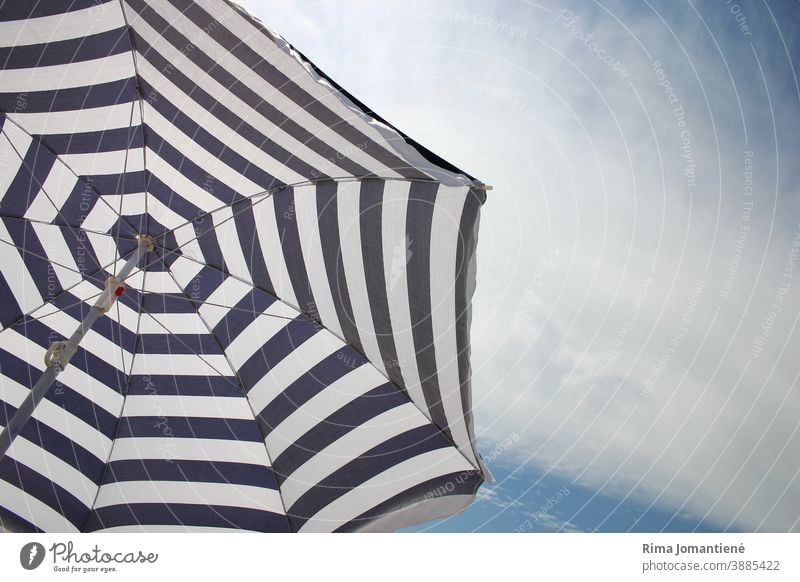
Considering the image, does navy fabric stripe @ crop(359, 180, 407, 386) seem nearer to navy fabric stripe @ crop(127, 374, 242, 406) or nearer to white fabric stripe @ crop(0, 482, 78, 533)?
navy fabric stripe @ crop(127, 374, 242, 406)

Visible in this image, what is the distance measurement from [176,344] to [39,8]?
2.27 metres

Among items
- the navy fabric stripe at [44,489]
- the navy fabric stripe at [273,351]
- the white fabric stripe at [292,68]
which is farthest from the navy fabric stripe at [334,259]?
the navy fabric stripe at [44,489]

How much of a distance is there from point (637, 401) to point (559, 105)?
8.75ft

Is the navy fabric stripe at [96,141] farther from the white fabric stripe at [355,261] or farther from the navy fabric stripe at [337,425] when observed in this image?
the navy fabric stripe at [337,425]

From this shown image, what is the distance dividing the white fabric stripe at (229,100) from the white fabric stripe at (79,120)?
1.20 ft

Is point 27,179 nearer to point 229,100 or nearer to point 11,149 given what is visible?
point 11,149

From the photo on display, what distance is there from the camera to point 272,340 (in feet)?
12.6

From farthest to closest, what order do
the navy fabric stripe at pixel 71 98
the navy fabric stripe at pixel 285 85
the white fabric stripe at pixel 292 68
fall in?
1. the navy fabric stripe at pixel 71 98
2. the navy fabric stripe at pixel 285 85
3. the white fabric stripe at pixel 292 68

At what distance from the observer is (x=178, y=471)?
12.8 feet

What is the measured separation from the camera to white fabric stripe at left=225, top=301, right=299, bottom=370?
12.3 feet

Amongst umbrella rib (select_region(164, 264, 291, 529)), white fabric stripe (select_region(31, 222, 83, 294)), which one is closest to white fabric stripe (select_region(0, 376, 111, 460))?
white fabric stripe (select_region(31, 222, 83, 294))
